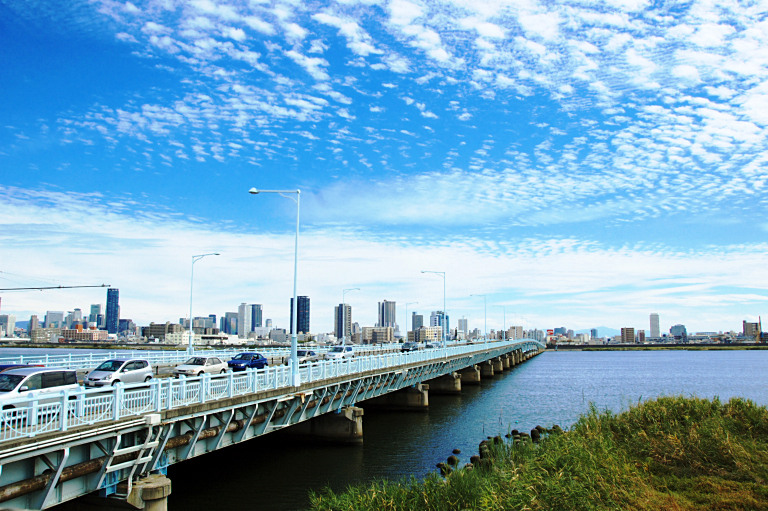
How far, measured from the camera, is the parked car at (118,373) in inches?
849

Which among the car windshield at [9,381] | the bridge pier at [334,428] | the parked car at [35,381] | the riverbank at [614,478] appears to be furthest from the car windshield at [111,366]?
the bridge pier at [334,428]

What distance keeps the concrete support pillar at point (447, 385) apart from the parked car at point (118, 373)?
44668 mm

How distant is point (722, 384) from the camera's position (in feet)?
239

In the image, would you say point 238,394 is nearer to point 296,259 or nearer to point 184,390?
point 184,390

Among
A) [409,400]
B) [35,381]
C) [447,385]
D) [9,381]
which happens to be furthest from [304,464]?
[447,385]

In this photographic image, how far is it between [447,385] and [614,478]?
50581 millimetres

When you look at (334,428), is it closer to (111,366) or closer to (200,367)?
(200,367)

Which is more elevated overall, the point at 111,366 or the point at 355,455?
the point at 111,366

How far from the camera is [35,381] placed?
16828 millimetres

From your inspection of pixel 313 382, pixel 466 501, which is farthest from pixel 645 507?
pixel 313 382

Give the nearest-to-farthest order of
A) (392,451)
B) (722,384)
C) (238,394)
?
(238,394) → (392,451) → (722,384)

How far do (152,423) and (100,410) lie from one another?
1.40m

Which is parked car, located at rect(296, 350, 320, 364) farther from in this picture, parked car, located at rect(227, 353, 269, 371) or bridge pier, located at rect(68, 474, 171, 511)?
bridge pier, located at rect(68, 474, 171, 511)

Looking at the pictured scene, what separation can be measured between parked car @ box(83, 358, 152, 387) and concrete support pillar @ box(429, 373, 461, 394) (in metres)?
44.7
